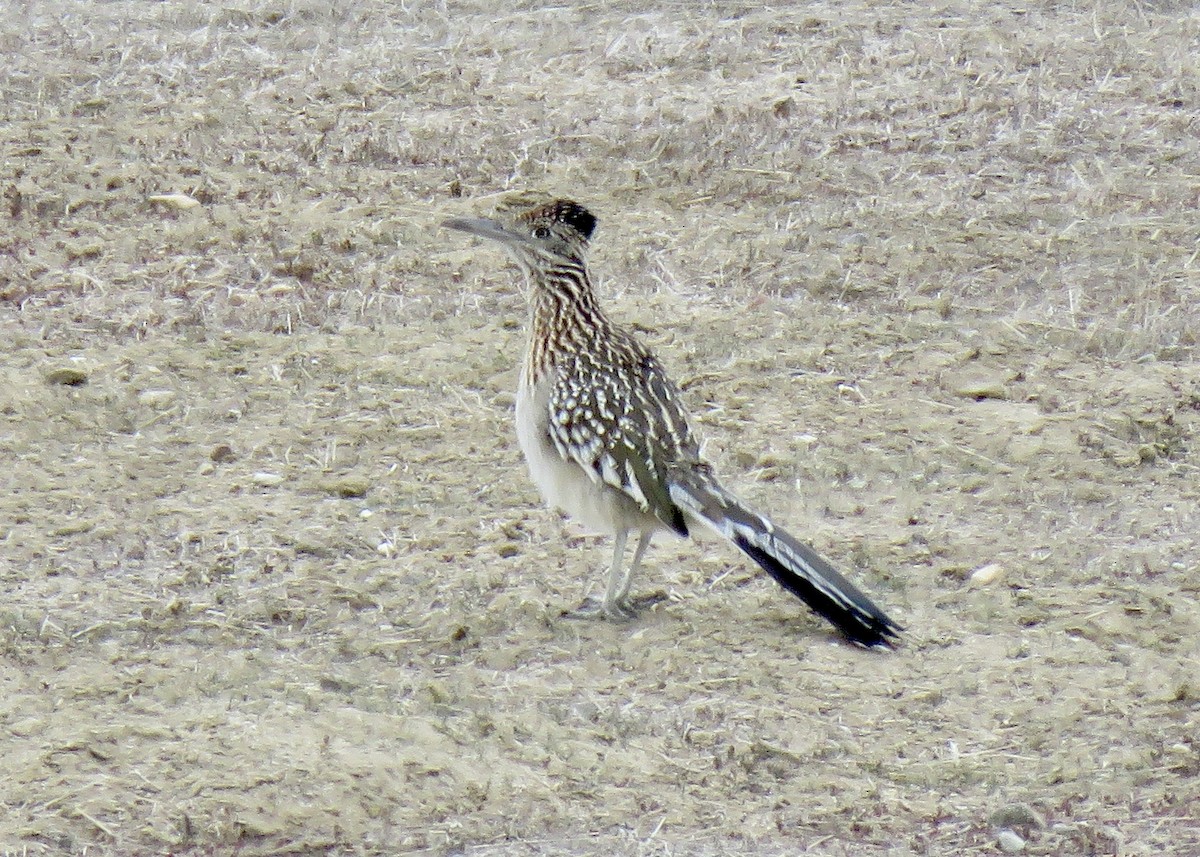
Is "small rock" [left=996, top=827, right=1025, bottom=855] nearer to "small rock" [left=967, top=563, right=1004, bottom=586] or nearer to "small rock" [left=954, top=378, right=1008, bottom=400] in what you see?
"small rock" [left=967, top=563, right=1004, bottom=586]

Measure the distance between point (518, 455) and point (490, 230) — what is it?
107cm

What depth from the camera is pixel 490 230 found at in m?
6.88

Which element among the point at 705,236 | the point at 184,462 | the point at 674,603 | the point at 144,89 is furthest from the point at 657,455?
the point at 144,89

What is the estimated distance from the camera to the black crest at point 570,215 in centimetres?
677

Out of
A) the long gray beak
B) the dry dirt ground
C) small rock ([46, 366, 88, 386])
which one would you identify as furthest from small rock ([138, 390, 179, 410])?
the long gray beak

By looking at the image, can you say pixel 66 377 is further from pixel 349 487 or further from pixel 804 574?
pixel 804 574

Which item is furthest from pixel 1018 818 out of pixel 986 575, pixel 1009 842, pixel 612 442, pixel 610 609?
pixel 612 442

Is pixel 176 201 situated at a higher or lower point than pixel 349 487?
higher

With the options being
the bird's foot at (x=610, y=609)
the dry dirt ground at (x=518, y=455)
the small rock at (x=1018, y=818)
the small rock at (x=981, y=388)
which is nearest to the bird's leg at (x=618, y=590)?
the bird's foot at (x=610, y=609)

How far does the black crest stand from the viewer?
6773 mm

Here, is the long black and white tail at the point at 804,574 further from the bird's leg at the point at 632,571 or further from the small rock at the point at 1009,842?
the small rock at the point at 1009,842

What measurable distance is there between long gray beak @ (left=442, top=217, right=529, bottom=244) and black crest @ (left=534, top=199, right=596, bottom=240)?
11 centimetres

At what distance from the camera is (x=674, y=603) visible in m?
6.52

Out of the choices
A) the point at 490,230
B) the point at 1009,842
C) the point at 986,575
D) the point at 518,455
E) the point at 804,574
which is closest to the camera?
the point at 1009,842
